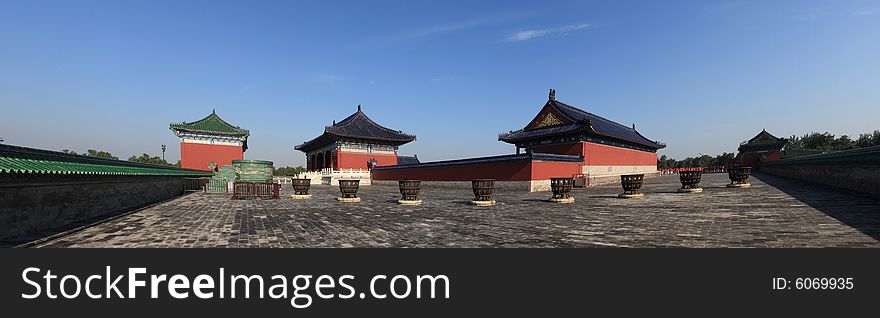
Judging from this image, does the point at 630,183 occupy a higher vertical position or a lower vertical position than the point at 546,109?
lower

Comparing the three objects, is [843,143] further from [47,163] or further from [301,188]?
[47,163]

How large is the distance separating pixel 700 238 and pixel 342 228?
6201 millimetres

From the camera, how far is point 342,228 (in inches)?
260

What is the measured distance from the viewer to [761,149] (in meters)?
38.0

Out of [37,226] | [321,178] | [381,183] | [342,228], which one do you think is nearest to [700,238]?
[342,228]

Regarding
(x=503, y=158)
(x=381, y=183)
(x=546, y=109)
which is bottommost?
(x=381, y=183)

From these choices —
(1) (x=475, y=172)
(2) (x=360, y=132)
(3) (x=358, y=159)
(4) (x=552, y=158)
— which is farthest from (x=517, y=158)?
A: (2) (x=360, y=132)

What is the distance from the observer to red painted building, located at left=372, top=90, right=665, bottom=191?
18781 mm

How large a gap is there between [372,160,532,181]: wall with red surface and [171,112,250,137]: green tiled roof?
57.9ft

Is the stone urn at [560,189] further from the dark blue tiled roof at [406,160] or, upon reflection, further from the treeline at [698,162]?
the treeline at [698,162]

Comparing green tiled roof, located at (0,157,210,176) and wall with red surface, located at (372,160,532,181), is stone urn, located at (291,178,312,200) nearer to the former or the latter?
green tiled roof, located at (0,157,210,176)

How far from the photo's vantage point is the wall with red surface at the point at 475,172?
18.4m

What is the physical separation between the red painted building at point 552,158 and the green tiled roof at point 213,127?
1595 centimetres

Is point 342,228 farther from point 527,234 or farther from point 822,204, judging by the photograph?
point 822,204
